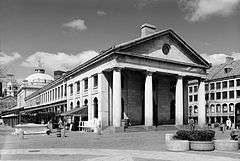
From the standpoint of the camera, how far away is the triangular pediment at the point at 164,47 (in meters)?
41.6

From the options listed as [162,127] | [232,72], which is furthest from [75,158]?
[232,72]

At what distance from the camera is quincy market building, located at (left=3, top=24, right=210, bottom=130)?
40031 mm

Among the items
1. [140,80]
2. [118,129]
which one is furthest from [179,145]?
[140,80]

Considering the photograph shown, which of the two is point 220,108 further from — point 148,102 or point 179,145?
point 179,145

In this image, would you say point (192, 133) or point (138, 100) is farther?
point (138, 100)

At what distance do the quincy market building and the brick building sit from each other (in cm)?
1878

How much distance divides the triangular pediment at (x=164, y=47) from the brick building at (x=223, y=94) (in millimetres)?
21541

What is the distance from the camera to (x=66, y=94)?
62.0 metres

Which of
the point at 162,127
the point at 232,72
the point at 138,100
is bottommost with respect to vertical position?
the point at 162,127

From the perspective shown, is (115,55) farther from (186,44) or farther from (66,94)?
(66,94)

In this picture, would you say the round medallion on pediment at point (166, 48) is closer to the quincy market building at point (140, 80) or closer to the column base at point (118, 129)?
the quincy market building at point (140, 80)

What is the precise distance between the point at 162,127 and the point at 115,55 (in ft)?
37.6

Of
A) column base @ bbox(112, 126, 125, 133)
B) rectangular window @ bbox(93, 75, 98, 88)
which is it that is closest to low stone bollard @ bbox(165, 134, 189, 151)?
column base @ bbox(112, 126, 125, 133)

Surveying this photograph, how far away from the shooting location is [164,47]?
149 ft
